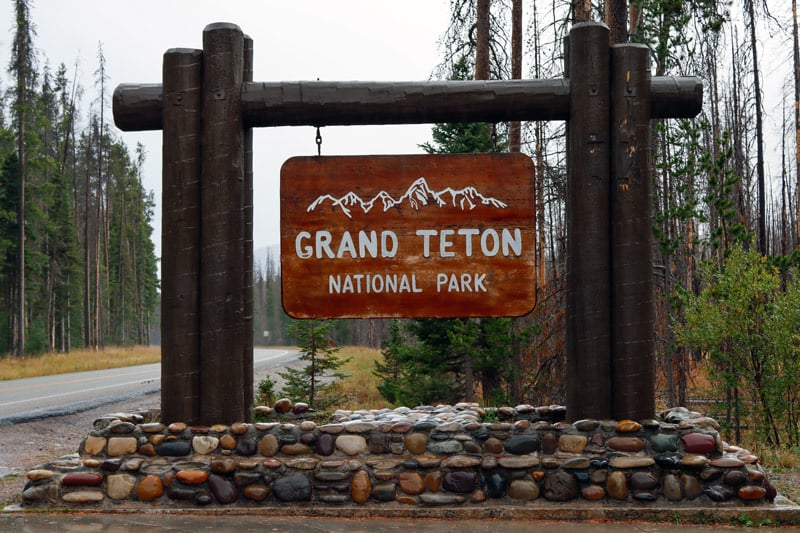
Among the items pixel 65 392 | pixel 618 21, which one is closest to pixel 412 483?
pixel 618 21

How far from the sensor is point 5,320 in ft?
141

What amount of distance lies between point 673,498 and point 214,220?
14.9ft

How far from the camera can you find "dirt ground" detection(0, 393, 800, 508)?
7.37 m

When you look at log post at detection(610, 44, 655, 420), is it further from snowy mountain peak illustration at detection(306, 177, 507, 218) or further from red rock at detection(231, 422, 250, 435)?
red rock at detection(231, 422, 250, 435)

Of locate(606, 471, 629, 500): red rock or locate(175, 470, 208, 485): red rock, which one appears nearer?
locate(606, 471, 629, 500): red rock

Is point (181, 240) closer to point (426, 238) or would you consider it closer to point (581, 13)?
point (426, 238)

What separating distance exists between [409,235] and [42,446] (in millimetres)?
7081

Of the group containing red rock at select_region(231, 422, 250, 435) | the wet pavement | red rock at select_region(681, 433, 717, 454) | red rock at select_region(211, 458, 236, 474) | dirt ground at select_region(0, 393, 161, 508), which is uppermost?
red rock at select_region(231, 422, 250, 435)

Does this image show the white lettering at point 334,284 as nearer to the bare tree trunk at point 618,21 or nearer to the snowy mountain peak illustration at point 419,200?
the snowy mountain peak illustration at point 419,200

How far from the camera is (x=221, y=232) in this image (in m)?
6.67

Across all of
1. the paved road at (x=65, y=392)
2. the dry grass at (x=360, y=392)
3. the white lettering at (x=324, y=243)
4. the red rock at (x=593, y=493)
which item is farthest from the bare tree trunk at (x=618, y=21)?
the paved road at (x=65, y=392)

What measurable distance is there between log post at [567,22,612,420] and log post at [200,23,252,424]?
2999 millimetres

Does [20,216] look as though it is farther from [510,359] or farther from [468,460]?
[468,460]

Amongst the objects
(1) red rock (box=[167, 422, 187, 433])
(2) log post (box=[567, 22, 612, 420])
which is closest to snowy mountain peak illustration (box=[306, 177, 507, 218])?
(2) log post (box=[567, 22, 612, 420])
